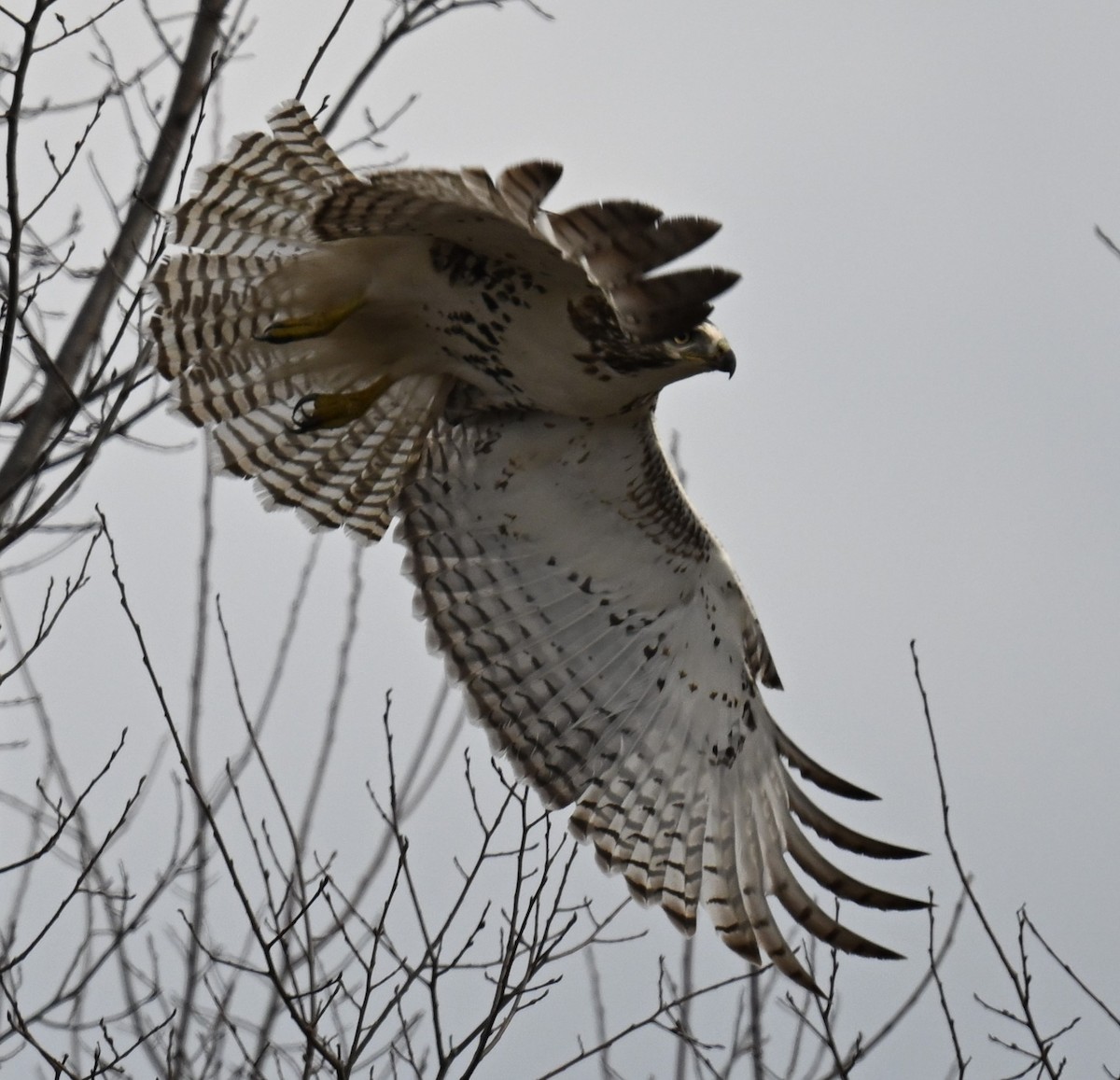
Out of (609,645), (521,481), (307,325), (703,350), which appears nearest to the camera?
(703,350)

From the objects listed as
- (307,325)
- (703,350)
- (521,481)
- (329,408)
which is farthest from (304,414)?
(703,350)

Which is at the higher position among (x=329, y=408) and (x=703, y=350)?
(x=329, y=408)

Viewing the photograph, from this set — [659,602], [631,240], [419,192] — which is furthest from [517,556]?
[631,240]

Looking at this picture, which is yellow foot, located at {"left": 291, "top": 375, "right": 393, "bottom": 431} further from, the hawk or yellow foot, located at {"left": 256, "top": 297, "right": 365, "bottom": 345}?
yellow foot, located at {"left": 256, "top": 297, "right": 365, "bottom": 345}

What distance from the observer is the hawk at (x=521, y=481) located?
5105mm

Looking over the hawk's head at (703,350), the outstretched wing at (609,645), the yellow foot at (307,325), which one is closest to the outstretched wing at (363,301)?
the yellow foot at (307,325)

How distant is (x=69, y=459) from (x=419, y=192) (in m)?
1.24

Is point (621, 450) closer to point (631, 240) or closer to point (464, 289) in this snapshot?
point (464, 289)

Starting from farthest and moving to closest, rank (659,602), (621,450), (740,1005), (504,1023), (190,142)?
(659,602)
(621,450)
(740,1005)
(190,142)
(504,1023)

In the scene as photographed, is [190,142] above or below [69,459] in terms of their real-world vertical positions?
above

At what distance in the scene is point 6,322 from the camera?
3.94 m

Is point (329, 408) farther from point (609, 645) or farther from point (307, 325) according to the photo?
point (609, 645)

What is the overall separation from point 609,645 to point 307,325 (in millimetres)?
1880

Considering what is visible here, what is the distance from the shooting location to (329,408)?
5824 millimetres
